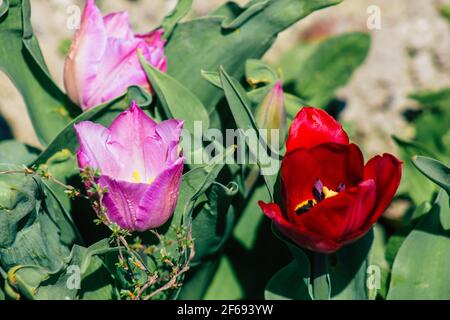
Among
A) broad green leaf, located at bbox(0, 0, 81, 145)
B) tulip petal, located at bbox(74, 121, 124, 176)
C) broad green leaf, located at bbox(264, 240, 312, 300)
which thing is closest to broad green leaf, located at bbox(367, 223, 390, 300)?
broad green leaf, located at bbox(264, 240, 312, 300)

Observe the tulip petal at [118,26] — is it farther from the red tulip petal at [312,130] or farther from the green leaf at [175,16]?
the red tulip petal at [312,130]

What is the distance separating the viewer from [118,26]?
146cm

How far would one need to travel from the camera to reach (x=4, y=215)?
1.20m

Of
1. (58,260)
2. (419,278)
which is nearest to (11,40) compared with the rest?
(58,260)

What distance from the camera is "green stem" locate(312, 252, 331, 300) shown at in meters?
1.27

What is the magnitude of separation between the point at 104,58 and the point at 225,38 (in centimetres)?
27

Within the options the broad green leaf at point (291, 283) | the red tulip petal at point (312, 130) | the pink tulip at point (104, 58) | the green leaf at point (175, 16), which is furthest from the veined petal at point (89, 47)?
the broad green leaf at point (291, 283)

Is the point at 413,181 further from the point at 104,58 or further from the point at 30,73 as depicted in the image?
the point at 30,73

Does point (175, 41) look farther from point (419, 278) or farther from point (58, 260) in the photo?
point (419, 278)

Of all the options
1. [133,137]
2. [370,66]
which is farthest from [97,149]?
[370,66]

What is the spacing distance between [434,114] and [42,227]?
135 centimetres

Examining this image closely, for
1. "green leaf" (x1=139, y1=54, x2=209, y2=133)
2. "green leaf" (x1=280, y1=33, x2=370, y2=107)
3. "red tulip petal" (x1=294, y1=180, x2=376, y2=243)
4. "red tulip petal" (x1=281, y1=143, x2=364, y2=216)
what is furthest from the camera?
"green leaf" (x1=280, y1=33, x2=370, y2=107)

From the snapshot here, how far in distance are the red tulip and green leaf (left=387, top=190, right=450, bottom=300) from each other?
0.23m

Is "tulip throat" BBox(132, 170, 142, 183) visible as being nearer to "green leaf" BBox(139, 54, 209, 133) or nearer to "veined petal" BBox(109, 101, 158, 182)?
"veined petal" BBox(109, 101, 158, 182)
